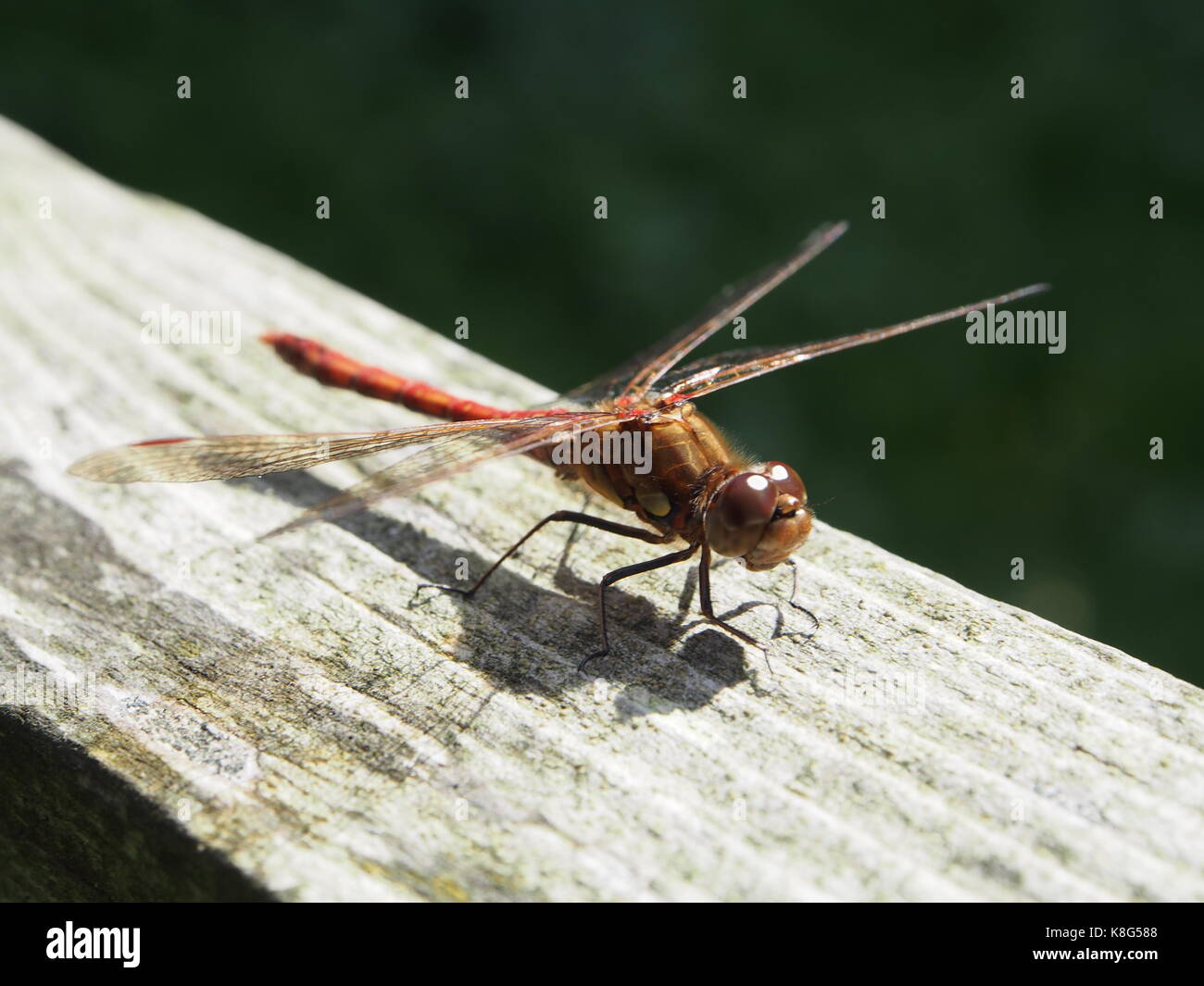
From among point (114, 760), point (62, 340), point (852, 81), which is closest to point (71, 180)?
point (62, 340)

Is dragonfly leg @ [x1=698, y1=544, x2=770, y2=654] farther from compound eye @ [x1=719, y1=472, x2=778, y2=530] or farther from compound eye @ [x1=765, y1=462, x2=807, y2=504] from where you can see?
compound eye @ [x1=765, y1=462, x2=807, y2=504]

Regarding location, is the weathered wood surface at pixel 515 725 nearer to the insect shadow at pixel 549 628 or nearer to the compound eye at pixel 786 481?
the insect shadow at pixel 549 628

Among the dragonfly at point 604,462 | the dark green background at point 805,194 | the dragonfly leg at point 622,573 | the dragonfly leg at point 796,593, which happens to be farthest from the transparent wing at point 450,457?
the dark green background at point 805,194

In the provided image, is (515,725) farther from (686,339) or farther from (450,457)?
(686,339)

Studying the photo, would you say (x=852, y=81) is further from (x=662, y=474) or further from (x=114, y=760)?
(x=114, y=760)
